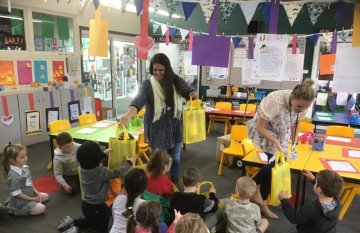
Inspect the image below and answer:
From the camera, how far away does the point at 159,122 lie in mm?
2795

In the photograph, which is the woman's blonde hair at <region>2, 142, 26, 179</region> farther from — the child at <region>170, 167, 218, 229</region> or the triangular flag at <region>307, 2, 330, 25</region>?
the triangular flag at <region>307, 2, 330, 25</region>

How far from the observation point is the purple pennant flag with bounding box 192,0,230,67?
112 inches

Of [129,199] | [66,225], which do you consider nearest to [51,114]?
[66,225]

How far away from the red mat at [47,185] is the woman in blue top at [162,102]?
5.21ft

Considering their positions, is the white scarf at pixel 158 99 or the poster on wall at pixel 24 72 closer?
the white scarf at pixel 158 99

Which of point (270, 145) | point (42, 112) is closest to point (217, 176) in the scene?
point (270, 145)

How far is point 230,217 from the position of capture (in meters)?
2.16

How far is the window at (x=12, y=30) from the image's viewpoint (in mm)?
5051

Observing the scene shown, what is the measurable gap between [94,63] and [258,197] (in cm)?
559

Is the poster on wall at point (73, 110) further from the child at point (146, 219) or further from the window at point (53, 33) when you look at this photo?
the child at point (146, 219)

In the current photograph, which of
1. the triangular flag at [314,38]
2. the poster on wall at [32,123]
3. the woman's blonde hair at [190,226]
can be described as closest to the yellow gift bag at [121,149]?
the woman's blonde hair at [190,226]

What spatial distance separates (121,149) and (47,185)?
1.72 meters

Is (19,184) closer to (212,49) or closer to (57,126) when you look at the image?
(57,126)

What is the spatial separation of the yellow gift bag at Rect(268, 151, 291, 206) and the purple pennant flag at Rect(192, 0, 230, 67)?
106 cm
